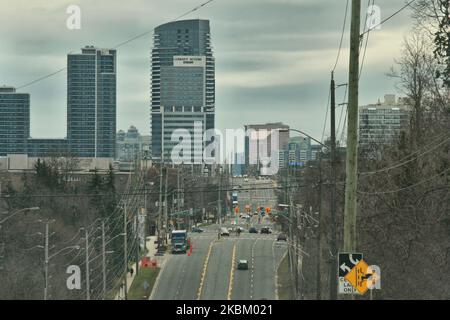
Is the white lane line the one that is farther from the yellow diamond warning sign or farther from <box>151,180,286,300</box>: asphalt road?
the yellow diamond warning sign

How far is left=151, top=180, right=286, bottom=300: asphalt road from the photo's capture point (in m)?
67.6

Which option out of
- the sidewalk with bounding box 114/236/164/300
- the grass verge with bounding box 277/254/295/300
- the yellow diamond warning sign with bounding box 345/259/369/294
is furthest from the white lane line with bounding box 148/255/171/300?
the yellow diamond warning sign with bounding box 345/259/369/294

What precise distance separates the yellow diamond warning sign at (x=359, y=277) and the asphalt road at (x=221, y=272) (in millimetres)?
41027

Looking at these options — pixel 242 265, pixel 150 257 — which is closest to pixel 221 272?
pixel 242 265

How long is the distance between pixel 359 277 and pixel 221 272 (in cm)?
6039

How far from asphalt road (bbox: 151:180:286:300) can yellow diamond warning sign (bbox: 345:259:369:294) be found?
41027 millimetres

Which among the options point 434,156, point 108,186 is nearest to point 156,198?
point 108,186

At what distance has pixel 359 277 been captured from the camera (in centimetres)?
2134

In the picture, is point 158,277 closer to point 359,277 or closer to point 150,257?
point 150,257

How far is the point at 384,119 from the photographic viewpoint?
17525cm

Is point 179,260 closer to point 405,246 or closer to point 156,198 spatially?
point 156,198

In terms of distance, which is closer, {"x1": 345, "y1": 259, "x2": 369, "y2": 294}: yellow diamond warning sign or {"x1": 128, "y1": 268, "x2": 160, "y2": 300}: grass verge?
{"x1": 345, "y1": 259, "x2": 369, "y2": 294}: yellow diamond warning sign

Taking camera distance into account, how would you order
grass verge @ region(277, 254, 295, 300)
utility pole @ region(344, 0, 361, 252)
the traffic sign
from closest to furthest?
the traffic sign, utility pole @ region(344, 0, 361, 252), grass verge @ region(277, 254, 295, 300)
